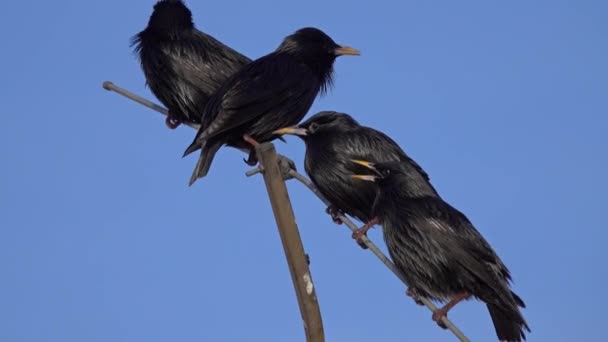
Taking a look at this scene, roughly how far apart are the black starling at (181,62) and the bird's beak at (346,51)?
2.12ft

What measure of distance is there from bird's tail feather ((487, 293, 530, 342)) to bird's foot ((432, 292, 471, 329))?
200 millimetres

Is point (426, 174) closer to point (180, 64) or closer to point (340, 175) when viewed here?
point (340, 175)

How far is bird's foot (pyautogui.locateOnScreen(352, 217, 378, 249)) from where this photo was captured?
7450mm

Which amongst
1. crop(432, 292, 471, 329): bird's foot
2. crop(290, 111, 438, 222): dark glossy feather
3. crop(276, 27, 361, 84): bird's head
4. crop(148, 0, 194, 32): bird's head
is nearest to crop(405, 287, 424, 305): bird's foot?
crop(432, 292, 471, 329): bird's foot

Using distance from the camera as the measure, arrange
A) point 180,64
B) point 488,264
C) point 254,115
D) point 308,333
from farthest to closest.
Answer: point 180,64 < point 254,115 < point 488,264 < point 308,333

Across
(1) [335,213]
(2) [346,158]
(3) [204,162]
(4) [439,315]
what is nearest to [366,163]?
(2) [346,158]

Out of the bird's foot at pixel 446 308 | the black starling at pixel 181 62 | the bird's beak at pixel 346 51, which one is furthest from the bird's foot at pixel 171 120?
the bird's foot at pixel 446 308

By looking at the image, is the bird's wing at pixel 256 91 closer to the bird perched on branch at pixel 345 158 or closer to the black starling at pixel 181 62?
the bird perched on branch at pixel 345 158

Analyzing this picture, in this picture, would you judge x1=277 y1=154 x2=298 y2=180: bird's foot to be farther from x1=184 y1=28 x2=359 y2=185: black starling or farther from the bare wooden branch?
x1=184 y1=28 x2=359 y2=185: black starling

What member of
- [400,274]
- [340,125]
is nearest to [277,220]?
[400,274]

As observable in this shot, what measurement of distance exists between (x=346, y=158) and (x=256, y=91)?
2.48 feet

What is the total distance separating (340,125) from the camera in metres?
8.59

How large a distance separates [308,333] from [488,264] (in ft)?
5.00

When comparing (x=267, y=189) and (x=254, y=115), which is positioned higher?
(x=254, y=115)
